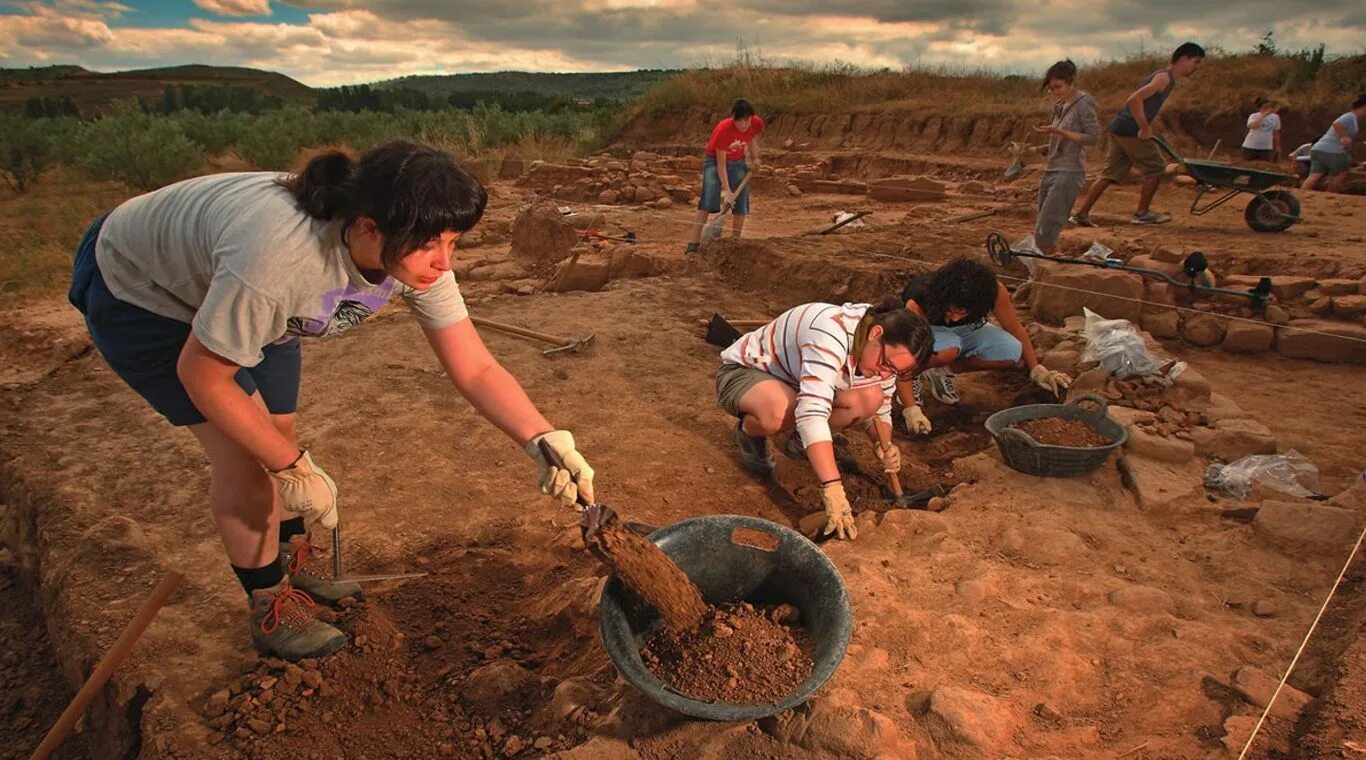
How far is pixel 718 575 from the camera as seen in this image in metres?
2.06

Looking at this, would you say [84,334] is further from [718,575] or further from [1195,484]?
[1195,484]

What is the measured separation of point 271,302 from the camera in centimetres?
143

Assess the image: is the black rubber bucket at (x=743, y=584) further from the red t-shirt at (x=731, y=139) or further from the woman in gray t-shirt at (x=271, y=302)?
the red t-shirt at (x=731, y=139)

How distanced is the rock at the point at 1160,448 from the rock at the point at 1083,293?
66.8 inches

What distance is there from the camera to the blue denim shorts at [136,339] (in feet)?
5.33

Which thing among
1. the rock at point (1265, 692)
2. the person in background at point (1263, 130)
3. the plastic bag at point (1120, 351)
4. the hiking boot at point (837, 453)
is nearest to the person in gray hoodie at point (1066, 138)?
the plastic bag at point (1120, 351)

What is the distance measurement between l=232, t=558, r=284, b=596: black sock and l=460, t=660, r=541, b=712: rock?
59cm

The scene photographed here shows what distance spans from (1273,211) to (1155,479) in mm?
5248

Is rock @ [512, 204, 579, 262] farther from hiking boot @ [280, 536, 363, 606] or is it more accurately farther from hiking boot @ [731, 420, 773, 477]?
hiking boot @ [280, 536, 363, 606]

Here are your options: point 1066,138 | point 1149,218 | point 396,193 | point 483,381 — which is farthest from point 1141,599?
point 1149,218

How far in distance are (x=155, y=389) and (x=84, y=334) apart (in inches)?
154

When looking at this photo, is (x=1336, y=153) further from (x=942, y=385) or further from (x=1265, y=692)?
(x=1265, y=692)

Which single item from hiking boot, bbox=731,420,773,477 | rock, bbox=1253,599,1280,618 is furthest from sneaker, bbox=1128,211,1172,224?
rock, bbox=1253,599,1280,618

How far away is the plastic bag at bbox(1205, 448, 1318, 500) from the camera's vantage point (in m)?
2.83
